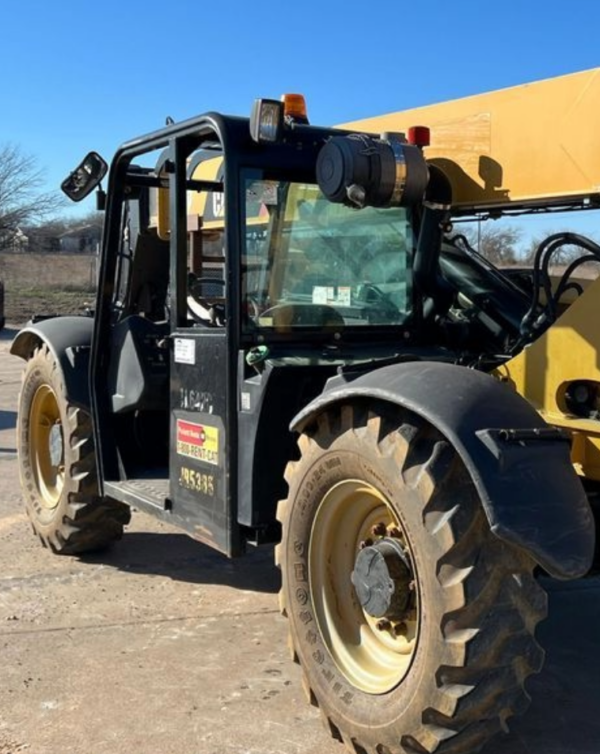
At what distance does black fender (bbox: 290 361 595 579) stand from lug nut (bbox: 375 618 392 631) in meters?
0.76

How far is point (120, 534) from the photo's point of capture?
5621 mm

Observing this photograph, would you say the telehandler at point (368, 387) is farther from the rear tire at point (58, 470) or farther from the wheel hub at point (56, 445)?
the wheel hub at point (56, 445)

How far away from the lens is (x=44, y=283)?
39094 mm

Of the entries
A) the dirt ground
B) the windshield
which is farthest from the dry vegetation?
the windshield

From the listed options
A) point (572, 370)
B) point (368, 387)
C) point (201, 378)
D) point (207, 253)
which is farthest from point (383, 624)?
point (207, 253)

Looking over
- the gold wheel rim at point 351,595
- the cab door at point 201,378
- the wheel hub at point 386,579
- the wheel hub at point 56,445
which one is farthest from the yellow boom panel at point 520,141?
the wheel hub at point 56,445

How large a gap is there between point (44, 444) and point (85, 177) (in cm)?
193

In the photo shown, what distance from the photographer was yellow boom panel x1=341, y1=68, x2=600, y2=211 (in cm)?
320

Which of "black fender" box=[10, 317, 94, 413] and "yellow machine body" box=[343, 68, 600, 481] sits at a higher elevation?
"yellow machine body" box=[343, 68, 600, 481]

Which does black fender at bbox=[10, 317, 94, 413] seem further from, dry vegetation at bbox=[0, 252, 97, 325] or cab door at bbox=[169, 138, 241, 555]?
dry vegetation at bbox=[0, 252, 97, 325]

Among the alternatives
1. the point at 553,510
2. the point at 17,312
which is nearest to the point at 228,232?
the point at 553,510

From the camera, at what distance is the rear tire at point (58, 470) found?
5262 mm

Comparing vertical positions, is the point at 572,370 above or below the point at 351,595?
above

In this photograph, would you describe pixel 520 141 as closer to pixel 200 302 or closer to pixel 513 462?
pixel 513 462
